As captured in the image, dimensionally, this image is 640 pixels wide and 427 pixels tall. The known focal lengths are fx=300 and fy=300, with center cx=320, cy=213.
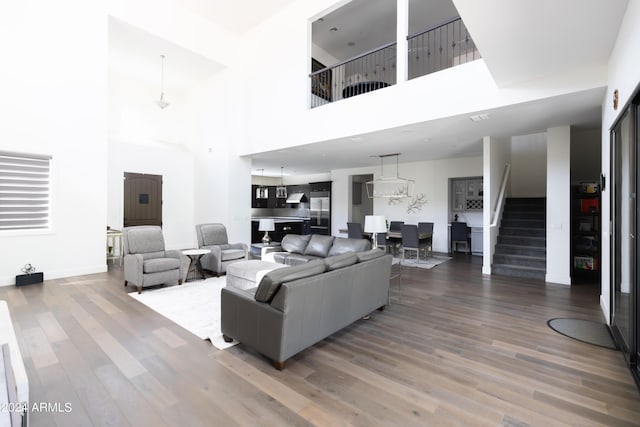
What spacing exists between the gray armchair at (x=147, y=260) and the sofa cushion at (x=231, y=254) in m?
0.81

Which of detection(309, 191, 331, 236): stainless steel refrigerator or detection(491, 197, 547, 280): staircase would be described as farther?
detection(309, 191, 331, 236): stainless steel refrigerator

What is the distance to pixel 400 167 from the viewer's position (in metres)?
9.72

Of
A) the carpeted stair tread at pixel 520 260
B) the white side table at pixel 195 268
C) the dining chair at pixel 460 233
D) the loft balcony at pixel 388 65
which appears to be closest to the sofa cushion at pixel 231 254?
the white side table at pixel 195 268

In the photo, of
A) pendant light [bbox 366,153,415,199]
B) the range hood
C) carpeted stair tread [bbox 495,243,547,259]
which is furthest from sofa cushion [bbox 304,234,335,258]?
the range hood

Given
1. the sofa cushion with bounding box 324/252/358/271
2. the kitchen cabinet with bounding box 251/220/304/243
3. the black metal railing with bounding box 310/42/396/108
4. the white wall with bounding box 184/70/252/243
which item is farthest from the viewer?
the kitchen cabinet with bounding box 251/220/304/243

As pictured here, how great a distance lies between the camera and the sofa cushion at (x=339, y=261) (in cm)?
296

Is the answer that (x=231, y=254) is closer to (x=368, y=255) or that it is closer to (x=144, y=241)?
(x=144, y=241)

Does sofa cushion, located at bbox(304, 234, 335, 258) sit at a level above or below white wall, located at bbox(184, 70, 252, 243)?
below

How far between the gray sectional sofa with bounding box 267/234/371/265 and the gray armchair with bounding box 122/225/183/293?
165cm

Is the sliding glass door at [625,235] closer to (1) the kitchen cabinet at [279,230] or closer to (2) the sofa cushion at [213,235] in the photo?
(2) the sofa cushion at [213,235]

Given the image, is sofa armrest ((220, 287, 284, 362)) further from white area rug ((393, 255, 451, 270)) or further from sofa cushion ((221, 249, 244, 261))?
white area rug ((393, 255, 451, 270))

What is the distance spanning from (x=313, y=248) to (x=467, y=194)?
Result: 5649mm

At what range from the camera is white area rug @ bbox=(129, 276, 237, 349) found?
3.15m

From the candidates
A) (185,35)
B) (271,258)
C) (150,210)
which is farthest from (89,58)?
(271,258)
